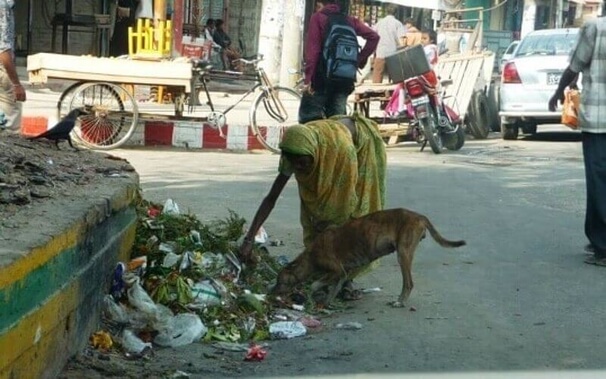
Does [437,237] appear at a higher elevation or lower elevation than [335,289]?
higher

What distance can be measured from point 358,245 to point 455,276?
1.26 meters

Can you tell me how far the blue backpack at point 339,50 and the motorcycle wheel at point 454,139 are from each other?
567 cm

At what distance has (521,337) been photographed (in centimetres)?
583

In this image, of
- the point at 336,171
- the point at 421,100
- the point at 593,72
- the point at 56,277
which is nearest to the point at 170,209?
the point at 336,171

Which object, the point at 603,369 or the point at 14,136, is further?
the point at 14,136

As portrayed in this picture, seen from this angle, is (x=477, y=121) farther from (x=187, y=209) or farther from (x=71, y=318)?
(x=71, y=318)

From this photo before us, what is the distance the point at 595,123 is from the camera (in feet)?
25.8

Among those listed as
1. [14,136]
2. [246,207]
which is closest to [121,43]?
[246,207]

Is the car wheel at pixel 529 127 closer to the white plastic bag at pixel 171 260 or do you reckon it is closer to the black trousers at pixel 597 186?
the black trousers at pixel 597 186

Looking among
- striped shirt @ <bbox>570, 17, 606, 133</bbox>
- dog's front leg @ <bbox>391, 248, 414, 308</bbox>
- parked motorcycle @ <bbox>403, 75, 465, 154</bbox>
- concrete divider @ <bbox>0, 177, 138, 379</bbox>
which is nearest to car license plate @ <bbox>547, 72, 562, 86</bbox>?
parked motorcycle @ <bbox>403, 75, 465, 154</bbox>

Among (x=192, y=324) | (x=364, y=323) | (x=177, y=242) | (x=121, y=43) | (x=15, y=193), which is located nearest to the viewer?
(x=15, y=193)

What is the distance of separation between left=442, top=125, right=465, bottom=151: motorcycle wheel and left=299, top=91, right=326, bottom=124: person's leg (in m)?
5.59

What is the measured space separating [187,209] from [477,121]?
934 centimetres

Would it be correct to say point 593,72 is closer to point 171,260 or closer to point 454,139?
point 171,260
